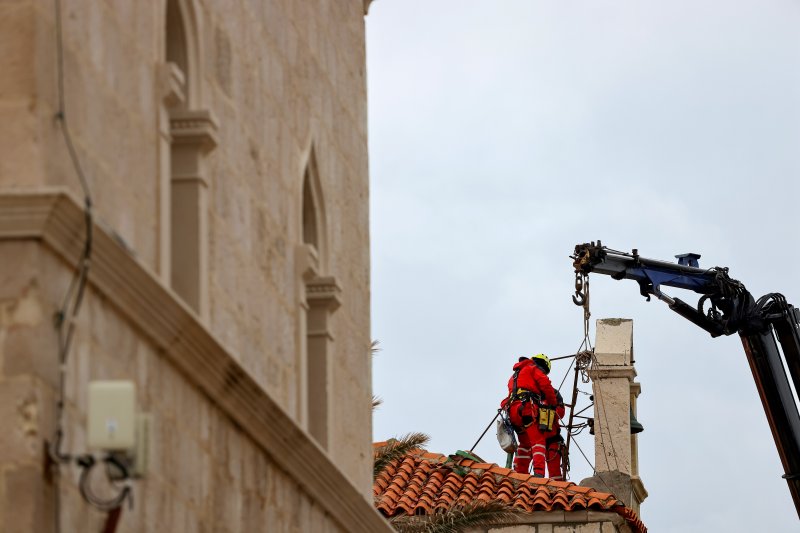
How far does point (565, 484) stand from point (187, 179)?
13.2m

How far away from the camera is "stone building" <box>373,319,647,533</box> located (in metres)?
23.8

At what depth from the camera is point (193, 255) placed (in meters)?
12.0

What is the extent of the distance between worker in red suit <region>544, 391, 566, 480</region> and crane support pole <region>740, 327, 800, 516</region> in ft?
8.32

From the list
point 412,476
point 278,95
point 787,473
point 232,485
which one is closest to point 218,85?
point 278,95

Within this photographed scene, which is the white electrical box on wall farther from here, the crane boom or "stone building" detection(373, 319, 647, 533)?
the crane boom

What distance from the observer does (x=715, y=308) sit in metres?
27.4

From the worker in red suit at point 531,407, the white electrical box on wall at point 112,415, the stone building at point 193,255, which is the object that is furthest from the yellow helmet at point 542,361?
the white electrical box on wall at point 112,415

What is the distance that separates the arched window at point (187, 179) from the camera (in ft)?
39.2

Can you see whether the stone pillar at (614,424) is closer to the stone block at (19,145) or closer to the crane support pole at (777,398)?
the crane support pole at (777,398)

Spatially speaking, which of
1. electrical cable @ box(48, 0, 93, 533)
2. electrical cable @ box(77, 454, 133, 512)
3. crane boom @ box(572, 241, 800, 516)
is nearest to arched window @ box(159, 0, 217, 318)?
electrical cable @ box(48, 0, 93, 533)

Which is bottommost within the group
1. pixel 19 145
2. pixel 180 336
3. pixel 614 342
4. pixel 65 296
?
pixel 65 296

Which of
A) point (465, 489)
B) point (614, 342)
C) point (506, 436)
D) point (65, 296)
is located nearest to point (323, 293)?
point (65, 296)

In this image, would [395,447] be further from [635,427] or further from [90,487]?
[90,487]

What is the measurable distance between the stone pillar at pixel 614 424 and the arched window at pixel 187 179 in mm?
15365
